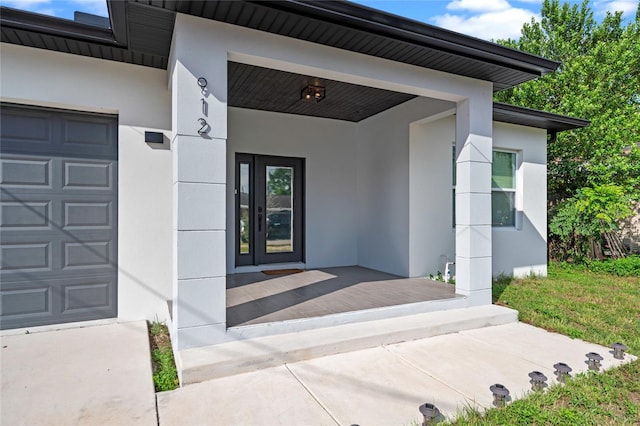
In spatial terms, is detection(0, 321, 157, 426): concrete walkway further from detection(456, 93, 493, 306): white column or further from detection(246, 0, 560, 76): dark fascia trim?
detection(456, 93, 493, 306): white column

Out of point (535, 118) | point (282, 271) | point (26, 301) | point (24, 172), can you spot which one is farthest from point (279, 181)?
point (535, 118)

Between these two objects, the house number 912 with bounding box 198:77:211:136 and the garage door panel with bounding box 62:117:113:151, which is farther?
the garage door panel with bounding box 62:117:113:151

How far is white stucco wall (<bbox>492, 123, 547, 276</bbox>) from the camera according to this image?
651 cm

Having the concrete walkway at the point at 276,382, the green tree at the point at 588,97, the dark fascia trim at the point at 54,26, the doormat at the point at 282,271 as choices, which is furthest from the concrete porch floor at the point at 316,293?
the green tree at the point at 588,97

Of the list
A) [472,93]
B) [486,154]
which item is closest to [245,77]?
[472,93]

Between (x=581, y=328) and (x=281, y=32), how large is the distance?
4485mm

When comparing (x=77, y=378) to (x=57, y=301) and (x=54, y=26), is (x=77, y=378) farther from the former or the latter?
(x=54, y=26)

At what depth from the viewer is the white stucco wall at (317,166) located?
5.84 meters

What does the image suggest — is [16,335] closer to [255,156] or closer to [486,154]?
[255,156]

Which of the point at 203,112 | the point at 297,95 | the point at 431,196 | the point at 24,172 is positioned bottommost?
the point at 431,196

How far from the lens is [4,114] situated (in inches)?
140

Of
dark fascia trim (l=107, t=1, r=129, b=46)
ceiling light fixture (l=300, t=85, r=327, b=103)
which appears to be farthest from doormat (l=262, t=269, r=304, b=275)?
dark fascia trim (l=107, t=1, r=129, b=46)

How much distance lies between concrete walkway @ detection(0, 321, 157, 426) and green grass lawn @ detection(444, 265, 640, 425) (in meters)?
2.24

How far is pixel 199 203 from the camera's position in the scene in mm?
2951
